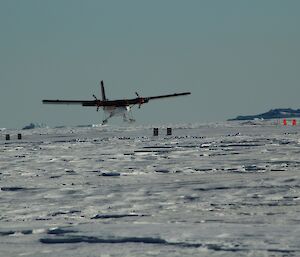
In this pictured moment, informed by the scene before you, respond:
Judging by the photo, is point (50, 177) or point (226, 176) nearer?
point (226, 176)

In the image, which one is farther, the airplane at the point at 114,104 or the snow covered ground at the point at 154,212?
the airplane at the point at 114,104

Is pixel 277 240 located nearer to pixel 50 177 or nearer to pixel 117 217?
pixel 117 217

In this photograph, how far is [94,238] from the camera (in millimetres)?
8719

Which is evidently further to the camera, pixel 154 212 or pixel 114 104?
pixel 114 104

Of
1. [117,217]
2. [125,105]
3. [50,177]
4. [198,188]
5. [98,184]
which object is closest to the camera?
[117,217]

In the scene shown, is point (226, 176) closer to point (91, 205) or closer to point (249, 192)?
point (249, 192)

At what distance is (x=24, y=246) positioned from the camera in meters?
8.36

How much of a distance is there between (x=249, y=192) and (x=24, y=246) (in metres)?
6.01

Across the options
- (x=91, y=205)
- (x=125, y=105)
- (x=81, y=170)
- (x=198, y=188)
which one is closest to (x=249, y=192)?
(x=198, y=188)

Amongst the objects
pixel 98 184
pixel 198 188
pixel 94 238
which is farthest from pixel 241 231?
pixel 98 184

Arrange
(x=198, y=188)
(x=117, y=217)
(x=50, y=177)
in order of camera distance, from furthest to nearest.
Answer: (x=50, y=177)
(x=198, y=188)
(x=117, y=217)

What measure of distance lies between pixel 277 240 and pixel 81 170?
13219 mm

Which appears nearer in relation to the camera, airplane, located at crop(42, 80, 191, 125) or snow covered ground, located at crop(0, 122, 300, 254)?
snow covered ground, located at crop(0, 122, 300, 254)

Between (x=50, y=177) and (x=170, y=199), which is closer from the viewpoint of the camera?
(x=170, y=199)
